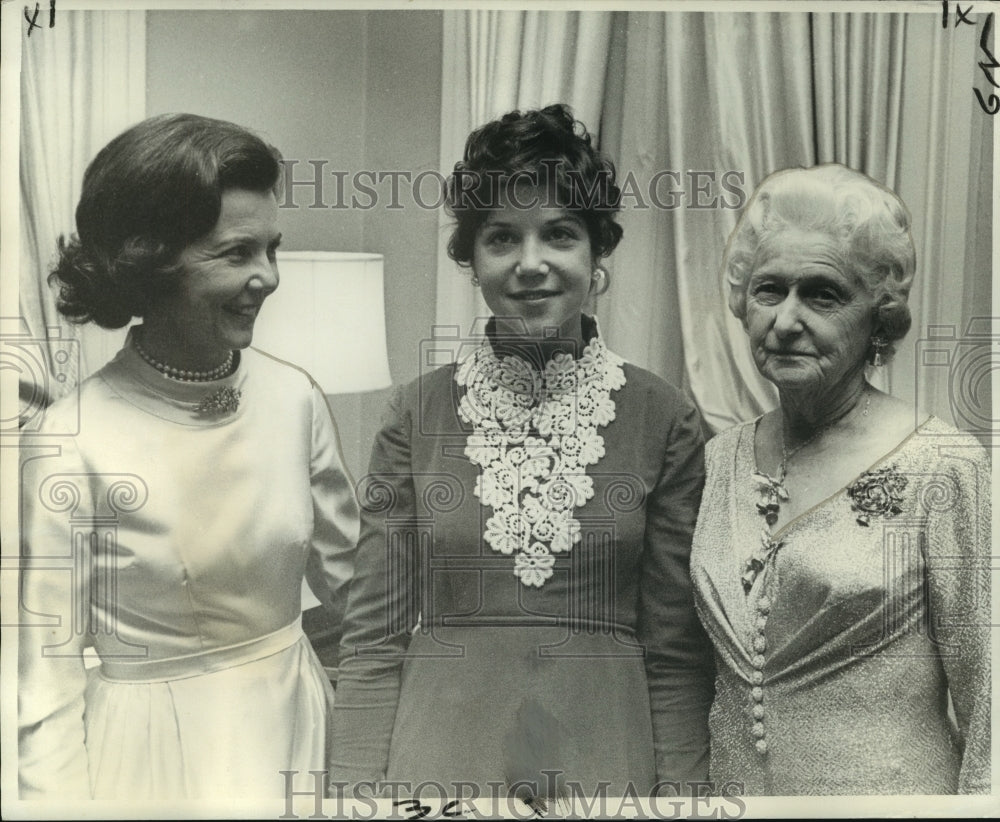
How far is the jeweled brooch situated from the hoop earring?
1.17m

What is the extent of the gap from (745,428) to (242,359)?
944mm

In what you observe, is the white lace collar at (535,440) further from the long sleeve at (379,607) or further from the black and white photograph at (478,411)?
the long sleeve at (379,607)

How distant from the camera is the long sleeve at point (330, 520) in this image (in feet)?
7.07

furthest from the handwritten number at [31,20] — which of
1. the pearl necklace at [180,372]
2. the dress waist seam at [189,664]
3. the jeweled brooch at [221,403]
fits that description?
the dress waist seam at [189,664]

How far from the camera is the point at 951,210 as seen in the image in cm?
218

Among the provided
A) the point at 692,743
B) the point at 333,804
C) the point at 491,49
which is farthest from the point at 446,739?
the point at 491,49

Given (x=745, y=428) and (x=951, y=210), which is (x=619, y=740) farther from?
(x=951, y=210)

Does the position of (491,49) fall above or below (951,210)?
above

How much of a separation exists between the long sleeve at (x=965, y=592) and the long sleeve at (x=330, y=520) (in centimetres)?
107

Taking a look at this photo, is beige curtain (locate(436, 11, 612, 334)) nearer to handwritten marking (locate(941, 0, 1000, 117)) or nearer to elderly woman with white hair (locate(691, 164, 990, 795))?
elderly woman with white hair (locate(691, 164, 990, 795))

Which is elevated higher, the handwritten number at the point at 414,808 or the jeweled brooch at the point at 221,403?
the jeweled brooch at the point at 221,403

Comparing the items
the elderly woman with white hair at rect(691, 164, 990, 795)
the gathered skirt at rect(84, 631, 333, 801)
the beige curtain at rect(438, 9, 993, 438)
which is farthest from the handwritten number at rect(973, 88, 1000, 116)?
the gathered skirt at rect(84, 631, 333, 801)

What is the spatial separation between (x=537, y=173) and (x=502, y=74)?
8.2 inches

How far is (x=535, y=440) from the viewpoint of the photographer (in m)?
2.13
